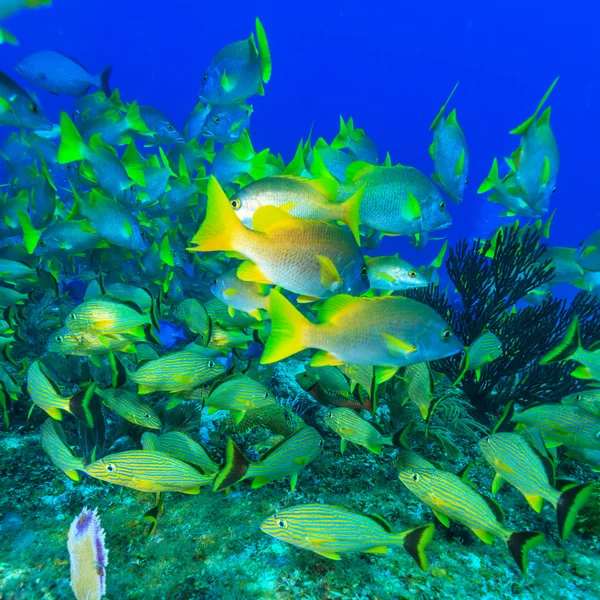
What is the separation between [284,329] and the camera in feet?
6.36

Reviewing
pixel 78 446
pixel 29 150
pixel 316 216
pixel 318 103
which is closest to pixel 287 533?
pixel 316 216

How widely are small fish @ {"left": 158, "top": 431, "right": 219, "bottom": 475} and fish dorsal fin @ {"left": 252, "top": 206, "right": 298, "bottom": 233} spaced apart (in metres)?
1.39

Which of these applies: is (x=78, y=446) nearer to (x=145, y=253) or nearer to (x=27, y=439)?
(x=27, y=439)

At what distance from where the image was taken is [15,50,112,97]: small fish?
207 inches

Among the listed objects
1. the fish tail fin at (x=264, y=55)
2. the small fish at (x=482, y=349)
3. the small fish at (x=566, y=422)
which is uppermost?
the fish tail fin at (x=264, y=55)

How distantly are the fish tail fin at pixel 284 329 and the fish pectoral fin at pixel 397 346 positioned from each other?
39cm

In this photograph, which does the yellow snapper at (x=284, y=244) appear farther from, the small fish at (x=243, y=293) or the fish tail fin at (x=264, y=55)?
the fish tail fin at (x=264, y=55)

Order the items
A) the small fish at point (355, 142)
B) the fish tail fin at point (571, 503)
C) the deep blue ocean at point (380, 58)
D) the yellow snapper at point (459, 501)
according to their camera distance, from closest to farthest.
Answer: the fish tail fin at point (571, 503)
the yellow snapper at point (459, 501)
the small fish at point (355, 142)
the deep blue ocean at point (380, 58)

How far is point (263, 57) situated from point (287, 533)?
484cm

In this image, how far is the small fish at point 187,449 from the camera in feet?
7.69

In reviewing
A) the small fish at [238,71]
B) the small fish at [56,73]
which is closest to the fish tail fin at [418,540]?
the small fish at [238,71]

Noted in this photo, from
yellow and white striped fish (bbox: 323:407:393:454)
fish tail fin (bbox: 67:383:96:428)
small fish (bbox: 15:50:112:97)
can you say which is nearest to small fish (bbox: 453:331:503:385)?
yellow and white striped fish (bbox: 323:407:393:454)

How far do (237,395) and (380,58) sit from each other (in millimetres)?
116205

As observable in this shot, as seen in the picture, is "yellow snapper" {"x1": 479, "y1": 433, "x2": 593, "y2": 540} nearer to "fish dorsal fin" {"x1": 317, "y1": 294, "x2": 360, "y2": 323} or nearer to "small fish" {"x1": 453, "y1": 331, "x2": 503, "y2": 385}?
"small fish" {"x1": 453, "y1": 331, "x2": 503, "y2": 385}
